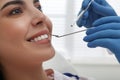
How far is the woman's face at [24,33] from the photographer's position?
0.98m

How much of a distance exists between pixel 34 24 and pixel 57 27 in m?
1.07

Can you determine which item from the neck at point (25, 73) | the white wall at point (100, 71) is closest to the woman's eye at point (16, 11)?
the neck at point (25, 73)

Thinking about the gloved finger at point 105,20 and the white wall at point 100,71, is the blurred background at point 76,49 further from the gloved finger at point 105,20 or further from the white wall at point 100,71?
the gloved finger at point 105,20

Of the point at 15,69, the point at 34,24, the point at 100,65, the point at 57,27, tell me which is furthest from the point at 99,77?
the point at 34,24

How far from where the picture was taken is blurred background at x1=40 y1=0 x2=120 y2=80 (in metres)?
2.00

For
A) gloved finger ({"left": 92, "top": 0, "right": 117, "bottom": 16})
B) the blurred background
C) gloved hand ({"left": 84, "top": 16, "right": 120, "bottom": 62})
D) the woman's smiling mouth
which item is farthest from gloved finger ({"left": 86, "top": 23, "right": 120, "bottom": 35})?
the blurred background

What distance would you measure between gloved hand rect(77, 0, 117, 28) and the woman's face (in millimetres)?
348

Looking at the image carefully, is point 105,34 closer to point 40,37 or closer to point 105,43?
point 105,43

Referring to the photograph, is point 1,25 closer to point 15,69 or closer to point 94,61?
point 15,69

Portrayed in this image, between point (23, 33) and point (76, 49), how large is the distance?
44.8 inches

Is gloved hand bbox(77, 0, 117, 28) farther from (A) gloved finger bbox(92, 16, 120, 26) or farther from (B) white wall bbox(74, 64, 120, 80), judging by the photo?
(B) white wall bbox(74, 64, 120, 80)

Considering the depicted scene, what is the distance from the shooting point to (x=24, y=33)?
98 cm

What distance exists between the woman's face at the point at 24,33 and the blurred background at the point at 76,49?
3.18ft

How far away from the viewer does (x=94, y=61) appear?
201 centimetres
